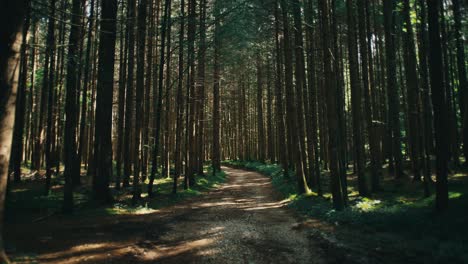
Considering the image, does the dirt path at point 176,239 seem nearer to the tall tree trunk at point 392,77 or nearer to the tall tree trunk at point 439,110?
the tall tree trunk at point 439,110

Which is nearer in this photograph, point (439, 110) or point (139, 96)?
point (439, 110)

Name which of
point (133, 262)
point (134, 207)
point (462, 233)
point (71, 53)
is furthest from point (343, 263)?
point (71, 53)

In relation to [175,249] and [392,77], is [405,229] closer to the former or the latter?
[175,249]

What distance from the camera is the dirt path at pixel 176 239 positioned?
6.50m

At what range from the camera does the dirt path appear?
6504 millimetres

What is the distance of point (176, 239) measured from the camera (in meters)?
8.17

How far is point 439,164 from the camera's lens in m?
8.66

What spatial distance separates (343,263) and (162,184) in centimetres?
1488

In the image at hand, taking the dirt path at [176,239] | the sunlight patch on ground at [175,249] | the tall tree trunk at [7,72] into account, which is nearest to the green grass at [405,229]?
the dirt path at [176,239]

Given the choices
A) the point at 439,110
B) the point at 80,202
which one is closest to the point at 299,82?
the point at 439,110

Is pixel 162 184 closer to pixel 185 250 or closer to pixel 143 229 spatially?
pixel 143 229

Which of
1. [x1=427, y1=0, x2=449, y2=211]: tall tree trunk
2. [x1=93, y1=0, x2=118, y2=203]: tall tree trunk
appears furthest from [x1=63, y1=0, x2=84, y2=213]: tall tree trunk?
[x1=427, y1=0, x2=449, y2=211]: tall tree trunk

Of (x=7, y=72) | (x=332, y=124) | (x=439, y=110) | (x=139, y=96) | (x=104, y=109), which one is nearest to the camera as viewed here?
(x=7, y=72)

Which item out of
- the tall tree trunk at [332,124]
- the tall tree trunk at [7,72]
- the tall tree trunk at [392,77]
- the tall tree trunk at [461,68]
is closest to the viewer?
the tall tree trunk at [7,72]
